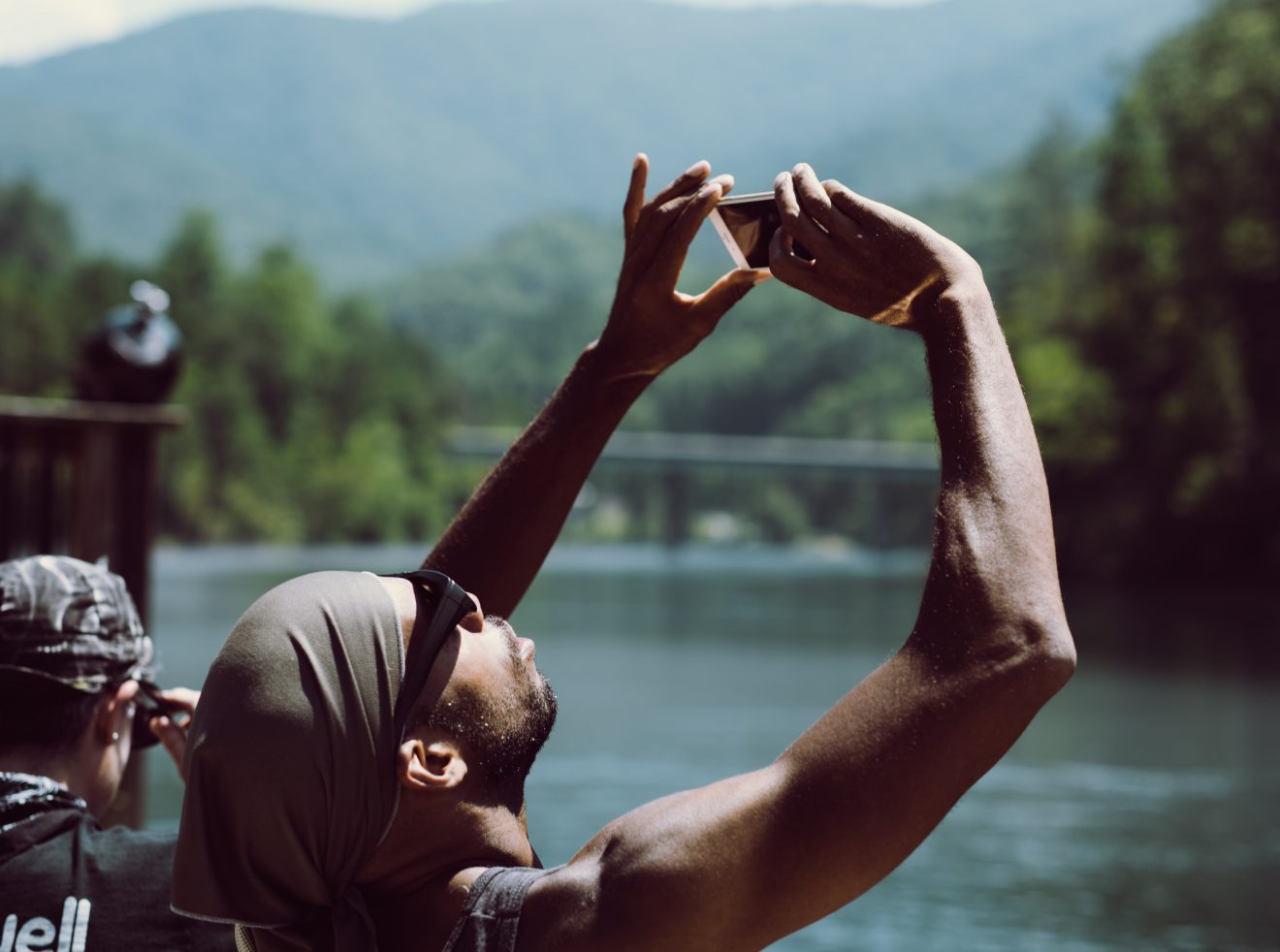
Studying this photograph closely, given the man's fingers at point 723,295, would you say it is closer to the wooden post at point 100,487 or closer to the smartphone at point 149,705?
the smartphone at point 149,705

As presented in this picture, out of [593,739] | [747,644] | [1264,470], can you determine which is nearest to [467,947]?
[593,739]

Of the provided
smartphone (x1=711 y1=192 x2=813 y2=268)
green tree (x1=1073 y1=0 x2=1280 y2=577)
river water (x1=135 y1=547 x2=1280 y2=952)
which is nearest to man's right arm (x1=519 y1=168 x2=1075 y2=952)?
smartphone (x1=711 y1=192 x2=813 y2=268)

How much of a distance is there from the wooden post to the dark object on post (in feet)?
1.47

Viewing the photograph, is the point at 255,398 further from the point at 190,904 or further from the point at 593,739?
the point at 190,904

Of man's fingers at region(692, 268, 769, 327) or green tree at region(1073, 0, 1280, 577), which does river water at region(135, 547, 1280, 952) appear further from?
man's fingers at region(692, 268, 769, 327)

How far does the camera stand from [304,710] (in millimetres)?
1154

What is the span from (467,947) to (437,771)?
0.13 meters

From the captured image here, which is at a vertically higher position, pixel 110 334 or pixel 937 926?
pixel 110 334

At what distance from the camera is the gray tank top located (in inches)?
45.8

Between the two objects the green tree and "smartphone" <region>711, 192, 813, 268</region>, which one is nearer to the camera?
"smartphone" <region>711, 192, 813, 268</region>

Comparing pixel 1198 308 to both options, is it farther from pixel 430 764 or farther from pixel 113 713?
pixel 430 764

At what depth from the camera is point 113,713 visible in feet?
5.76

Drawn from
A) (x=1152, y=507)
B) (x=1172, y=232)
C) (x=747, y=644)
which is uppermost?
(x=1172, y=232)

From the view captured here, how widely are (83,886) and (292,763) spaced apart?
26.1 inches
